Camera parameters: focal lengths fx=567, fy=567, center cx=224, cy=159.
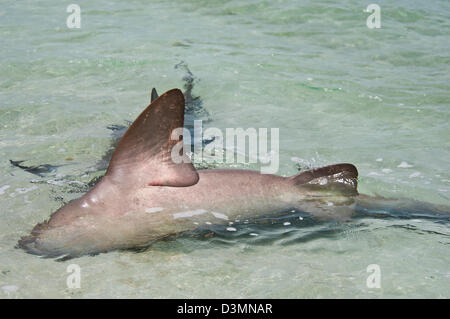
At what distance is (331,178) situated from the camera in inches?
147

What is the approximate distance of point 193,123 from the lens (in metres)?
5.86

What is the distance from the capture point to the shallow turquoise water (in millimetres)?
3027

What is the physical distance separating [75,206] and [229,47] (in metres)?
6.40

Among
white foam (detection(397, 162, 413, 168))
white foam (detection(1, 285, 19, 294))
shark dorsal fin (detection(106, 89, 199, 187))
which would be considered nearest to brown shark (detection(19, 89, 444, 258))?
shark dorsal fin (detection(106, 89, 199, 187))

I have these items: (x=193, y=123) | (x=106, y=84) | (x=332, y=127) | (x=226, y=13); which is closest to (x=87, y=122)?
(x=193, y=123)

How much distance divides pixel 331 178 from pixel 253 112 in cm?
297

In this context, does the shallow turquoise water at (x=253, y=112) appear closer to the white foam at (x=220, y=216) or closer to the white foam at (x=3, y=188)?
the white foam at (x=3, y=188)

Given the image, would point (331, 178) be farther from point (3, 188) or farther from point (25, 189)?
point (3, 188)

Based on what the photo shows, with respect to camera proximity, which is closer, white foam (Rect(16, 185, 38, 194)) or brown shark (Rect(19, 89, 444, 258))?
brown shark (Rect(19, 89, 444, 258))

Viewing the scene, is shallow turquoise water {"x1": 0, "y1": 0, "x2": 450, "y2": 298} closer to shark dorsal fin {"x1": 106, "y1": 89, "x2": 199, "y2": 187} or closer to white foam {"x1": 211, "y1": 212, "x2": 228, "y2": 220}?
white foam {"x1": 211, "y1": 212, "x2": 228, "y2": 220}

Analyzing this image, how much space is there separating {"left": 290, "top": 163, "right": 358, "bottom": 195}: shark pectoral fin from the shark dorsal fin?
0.78 metres

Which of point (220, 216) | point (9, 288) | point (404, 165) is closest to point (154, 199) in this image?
point (220, 216)

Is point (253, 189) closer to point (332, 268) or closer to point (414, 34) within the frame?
point (332, 268)

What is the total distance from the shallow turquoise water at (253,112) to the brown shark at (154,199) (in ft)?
0.35
